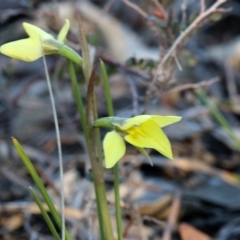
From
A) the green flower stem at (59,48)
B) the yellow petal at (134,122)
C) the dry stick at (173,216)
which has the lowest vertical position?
the dry stick at (173,216)

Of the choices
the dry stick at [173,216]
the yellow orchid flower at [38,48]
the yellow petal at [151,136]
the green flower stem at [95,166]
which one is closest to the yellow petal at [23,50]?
the yellow orchid flower at [38,48]

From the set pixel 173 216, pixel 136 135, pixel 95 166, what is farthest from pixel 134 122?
pixel 173 216

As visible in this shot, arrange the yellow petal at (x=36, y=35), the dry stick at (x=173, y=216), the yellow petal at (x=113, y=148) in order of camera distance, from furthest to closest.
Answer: the dry stick at (x=173, y=216) → the yellow petal at (x=36, y=35) → the yellow petal at (x=113, y=148)

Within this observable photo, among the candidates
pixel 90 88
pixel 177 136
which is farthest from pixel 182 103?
pixel 90 88

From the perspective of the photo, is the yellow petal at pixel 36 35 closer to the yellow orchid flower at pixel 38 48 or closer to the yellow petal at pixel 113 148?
the yellow orchid flower at pixel 38 48

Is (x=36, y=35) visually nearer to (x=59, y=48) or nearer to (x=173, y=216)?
(x=59, y=48)
